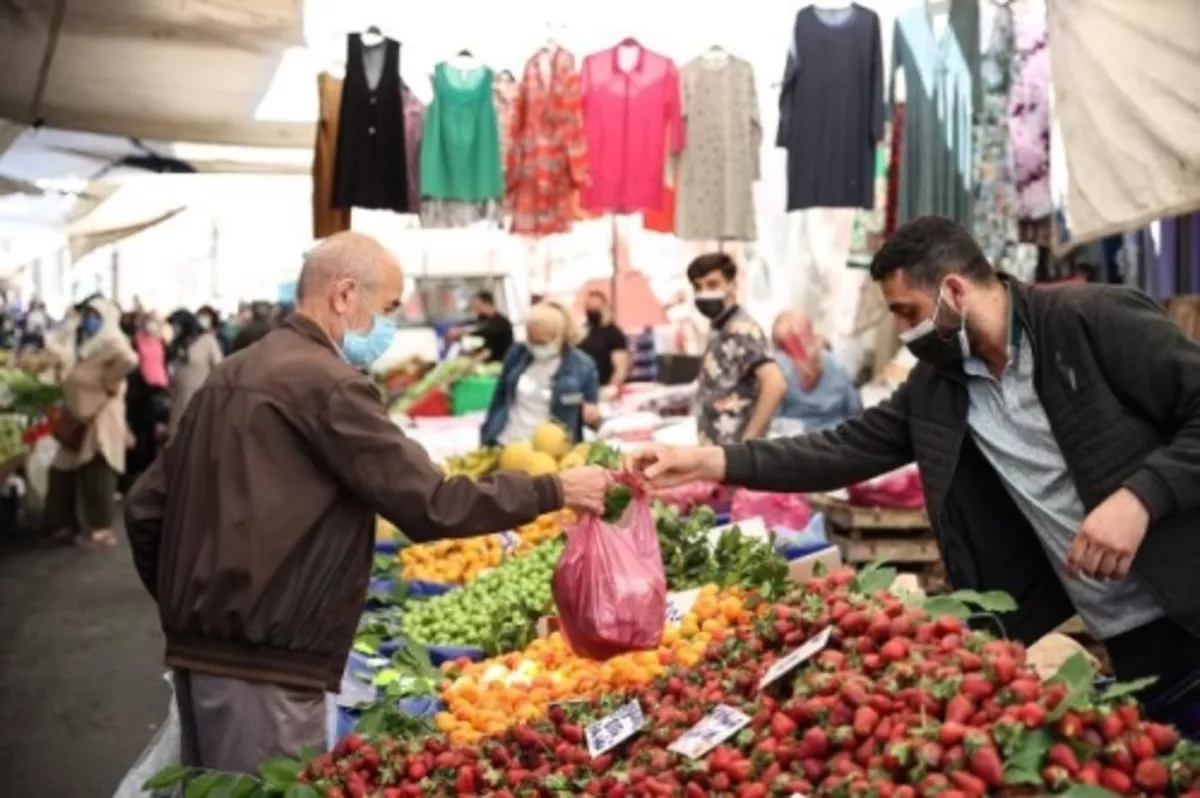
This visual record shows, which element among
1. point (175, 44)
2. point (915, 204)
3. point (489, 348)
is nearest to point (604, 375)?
point (489, 348)

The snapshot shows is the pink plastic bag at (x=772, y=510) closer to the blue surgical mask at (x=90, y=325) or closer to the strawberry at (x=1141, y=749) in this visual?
the strawberry at (x=1141, y=749)

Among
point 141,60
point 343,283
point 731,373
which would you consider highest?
point 141,60

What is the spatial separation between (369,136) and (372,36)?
1.92ft

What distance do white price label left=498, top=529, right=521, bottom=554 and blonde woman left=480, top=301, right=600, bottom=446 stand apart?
6.10 feet

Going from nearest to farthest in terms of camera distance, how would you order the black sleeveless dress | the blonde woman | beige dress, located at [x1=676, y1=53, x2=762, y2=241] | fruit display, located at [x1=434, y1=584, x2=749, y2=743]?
fruit display, located at [x1=434, y1=584, x2=749, y2=743] < the blonde woman < beige dress, located at [x1=676, y1=53, x2=762, y2=241] < the black sleeveless dress

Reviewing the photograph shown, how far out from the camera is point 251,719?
3.12 meters

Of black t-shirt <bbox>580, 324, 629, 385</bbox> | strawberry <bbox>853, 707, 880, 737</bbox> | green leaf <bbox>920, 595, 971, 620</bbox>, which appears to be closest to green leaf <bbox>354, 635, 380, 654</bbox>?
green leaf <bbox>920, 595, 971, 620</bbox>

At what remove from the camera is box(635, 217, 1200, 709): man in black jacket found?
2.82m

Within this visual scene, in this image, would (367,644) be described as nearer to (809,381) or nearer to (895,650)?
(895,650)

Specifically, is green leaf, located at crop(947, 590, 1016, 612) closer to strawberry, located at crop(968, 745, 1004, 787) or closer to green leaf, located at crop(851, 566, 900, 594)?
green leaf, located at crop(851, 566, 900, 594)

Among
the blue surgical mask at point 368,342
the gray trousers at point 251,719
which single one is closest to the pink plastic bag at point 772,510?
the blue surgical mask at point 368,342

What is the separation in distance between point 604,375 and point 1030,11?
543 cm

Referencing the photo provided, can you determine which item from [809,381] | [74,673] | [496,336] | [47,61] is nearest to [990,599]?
[47,61]

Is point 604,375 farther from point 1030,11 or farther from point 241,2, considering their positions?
point 241,2
